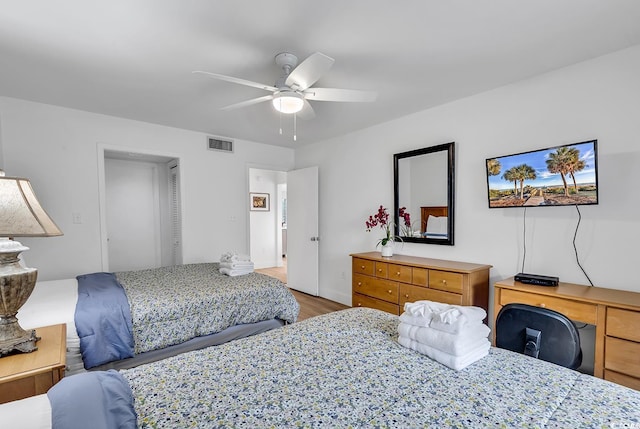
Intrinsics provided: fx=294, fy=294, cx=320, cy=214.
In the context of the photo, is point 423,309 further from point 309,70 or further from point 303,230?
point 303,230

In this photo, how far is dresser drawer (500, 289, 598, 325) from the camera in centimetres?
190

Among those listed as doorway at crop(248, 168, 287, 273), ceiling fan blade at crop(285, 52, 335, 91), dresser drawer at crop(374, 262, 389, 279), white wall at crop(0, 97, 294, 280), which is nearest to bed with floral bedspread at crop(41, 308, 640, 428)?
ceiling fan blade at crop(285, 52, 335, 91)

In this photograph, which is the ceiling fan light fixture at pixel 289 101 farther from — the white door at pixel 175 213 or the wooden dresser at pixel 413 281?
the white door at pixel 175 213

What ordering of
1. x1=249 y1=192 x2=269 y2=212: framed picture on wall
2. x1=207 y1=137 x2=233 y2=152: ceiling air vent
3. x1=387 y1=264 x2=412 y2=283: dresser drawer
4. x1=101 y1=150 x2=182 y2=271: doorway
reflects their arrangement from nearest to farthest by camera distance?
x1=387 y1=264 x2=412 y2=283: dresser drawer < x1=207 y1=137 x2=233 y2=152: ceiling air vent < x1=101 y1=150 x2=182 y2=271: doorway < x1=249 y1=192 x2=269 y2=212: framed picture on wall

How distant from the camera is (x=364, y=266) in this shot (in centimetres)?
340

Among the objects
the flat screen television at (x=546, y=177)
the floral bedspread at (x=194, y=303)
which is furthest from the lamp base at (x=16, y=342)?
the flat screen television at (x=546, y=177)

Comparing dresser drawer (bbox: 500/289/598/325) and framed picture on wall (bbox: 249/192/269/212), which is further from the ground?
framed picture on wall (bbox: 249/192/269/212)

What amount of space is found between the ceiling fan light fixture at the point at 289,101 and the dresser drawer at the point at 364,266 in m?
1.87

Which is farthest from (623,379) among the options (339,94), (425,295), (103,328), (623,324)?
(103,328)

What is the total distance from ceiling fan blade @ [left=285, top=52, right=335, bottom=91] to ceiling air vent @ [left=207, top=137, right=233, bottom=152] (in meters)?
2.61

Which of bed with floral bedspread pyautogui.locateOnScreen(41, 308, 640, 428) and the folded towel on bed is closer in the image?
bed with floral bedspread pyautogui.locateOnScreen(41, 308, 640, 428)

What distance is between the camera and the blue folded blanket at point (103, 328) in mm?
1909

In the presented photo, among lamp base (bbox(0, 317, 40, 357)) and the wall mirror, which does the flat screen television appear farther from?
lamp base (bbox(0, 317, 40, 357))

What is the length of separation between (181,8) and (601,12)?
7.82 feet
